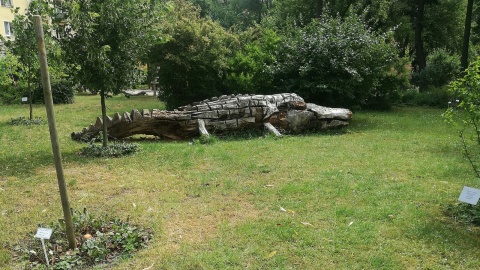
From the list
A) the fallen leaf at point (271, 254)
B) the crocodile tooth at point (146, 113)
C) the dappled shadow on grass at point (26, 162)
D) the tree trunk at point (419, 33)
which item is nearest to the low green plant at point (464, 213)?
the fallen leaf at point (271, 254)

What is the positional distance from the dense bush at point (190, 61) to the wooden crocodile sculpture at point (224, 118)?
362 centimetres

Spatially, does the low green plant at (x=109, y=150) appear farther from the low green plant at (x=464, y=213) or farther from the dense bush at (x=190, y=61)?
the low green plant at (x=464, y=213)

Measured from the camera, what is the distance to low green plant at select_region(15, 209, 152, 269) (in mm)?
3607

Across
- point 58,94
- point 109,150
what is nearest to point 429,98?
point 109,150

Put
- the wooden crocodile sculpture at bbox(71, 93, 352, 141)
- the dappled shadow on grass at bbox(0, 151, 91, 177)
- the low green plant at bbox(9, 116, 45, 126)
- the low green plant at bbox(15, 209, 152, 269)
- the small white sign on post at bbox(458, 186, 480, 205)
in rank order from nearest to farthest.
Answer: the low green plant at bbox(15, 209, 152, 269), the small white sign on post at bbox(458, 186, 480, 205), the dappled shadow on grass at bbox(0, 151, 91, 177), the wooden crocodile sculpture at bbox(71, 93, 352, 141), the low green plant at bbox(9, 116, 45, 126)

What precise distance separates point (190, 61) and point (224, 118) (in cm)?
438

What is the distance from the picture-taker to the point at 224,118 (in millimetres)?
9992

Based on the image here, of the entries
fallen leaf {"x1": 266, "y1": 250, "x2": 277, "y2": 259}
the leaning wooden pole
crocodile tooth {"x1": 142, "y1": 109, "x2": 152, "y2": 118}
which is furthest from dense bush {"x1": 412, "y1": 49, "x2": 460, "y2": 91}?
the leaning wooden pole

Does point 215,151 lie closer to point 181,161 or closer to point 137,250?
point 181,161

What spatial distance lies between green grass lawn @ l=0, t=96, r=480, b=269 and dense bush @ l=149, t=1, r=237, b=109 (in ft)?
18.1

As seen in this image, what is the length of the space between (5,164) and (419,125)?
443 inches

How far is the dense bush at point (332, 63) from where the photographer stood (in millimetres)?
12023

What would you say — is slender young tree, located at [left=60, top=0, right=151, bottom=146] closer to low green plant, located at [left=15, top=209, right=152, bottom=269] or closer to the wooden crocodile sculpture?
the wooden crocodile sculpture

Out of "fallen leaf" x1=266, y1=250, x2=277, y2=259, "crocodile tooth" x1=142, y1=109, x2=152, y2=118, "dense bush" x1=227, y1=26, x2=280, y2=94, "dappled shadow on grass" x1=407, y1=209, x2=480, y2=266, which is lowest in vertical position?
"dappled shadow on grass" x1=407, y1=209, x2=480, y2=266
